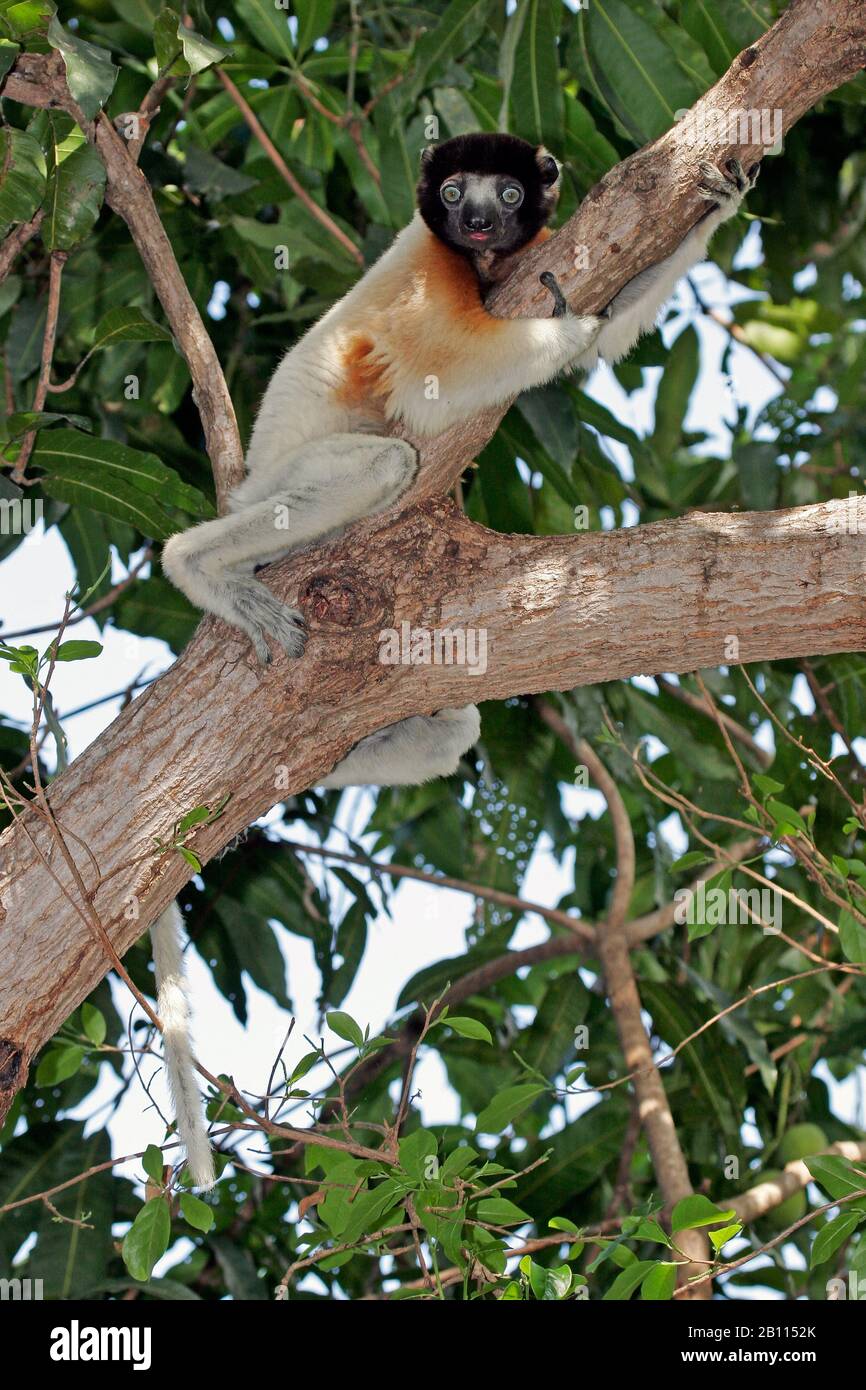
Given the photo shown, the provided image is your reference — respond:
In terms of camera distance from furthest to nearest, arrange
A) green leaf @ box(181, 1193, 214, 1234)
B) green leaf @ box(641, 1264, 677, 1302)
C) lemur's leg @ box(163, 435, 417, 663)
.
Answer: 1. lemur's leg @ box(163, 435, 417, 663)
2. green leaf @ box(181, 1193, 214, 1234)
3. green leaf @ box(641, 1264, 677, 1302)

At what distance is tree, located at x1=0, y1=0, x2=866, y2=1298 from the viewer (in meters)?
3.07

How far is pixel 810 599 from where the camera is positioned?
316cm

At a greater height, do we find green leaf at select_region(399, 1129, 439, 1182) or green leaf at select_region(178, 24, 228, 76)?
green leaf at select_region(178, 24, 228, 76)

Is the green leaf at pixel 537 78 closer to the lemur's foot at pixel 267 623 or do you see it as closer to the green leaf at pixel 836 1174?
the lemur's foot at pixel 267 623

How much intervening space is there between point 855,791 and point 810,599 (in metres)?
2.47

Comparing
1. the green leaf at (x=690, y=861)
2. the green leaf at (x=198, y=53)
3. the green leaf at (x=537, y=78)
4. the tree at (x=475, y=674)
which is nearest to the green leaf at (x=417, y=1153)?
the tree at (x=475, y=674)

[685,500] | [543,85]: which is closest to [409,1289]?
[543,85]

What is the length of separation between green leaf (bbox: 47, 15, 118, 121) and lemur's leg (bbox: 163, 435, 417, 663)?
1.07m

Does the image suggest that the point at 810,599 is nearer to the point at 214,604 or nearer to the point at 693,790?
the point at 214,604

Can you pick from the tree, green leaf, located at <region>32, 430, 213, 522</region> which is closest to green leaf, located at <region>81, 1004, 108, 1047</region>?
the tree

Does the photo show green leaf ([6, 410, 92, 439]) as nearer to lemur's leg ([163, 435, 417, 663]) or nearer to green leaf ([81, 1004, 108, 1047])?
lemur's leg ([163, 435, 417, 663])

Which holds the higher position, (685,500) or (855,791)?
(685,500)

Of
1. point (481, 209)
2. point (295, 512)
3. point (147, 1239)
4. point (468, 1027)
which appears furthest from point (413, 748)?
point (147, 1239)
